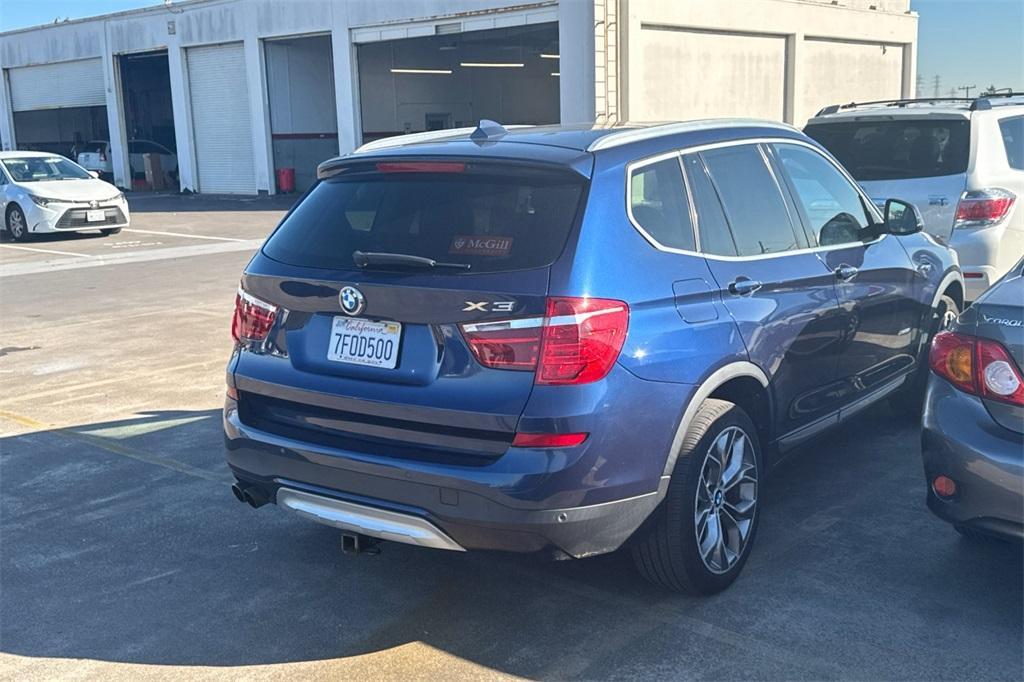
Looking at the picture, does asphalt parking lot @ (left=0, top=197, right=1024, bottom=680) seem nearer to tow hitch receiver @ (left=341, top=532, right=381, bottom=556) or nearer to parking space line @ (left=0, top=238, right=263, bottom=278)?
tow hitch receiver @ (left=341, top=532, right=381, bottom=556)

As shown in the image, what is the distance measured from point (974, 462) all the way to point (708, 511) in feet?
3.27

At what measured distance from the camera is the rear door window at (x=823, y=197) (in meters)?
5.09

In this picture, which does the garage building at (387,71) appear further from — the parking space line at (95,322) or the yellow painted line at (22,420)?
the yellow painted line at (22,420)

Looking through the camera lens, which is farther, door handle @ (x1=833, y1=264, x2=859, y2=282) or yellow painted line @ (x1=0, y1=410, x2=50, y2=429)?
yellow painted line @ (x1=0, y1=410, x2=50, y2=429)

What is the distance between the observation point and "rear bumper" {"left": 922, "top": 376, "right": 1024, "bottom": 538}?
12.2 ft

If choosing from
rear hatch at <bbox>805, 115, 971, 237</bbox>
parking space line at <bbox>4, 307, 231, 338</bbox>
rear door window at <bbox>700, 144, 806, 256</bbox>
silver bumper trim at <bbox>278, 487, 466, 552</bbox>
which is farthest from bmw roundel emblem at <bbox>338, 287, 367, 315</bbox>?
parking space line at <bbox>4, 307, 231, 338</bbox>

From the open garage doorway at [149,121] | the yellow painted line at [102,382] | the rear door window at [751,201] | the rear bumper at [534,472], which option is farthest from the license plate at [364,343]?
the open garage doorway at [149,121]

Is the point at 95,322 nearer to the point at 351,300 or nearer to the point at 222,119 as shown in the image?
the point at 351,300

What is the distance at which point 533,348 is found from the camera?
11.6ft

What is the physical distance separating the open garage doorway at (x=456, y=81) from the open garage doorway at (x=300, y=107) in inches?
45.4

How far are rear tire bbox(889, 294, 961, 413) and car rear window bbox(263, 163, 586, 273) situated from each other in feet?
10.2

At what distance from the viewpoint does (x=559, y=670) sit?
3652mm

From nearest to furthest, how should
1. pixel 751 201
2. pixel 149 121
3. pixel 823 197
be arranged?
pixel 751 201
pixel 823 197
pixel 149 121

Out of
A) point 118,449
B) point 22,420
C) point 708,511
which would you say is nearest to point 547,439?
point 708,511
